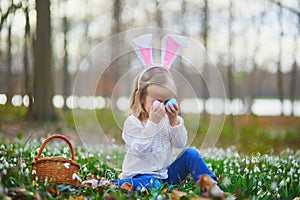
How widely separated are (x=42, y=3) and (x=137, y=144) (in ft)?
26.4

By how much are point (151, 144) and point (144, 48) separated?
0.83 m

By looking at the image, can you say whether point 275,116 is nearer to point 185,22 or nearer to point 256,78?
point 256,78

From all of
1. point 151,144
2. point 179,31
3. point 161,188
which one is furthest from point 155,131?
point 179,31

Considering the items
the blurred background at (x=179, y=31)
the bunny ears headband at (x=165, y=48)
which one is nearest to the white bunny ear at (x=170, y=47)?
the bunny ears headband at (x=165, y=48)

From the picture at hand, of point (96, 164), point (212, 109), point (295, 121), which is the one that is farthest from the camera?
point (295, 121)

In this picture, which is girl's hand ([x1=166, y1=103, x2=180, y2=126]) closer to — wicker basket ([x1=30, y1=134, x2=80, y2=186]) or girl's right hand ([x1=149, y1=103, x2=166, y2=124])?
girl's right hand ([x1=149, y1=103, x2=166, y2=124])

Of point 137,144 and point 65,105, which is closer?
point 137,144

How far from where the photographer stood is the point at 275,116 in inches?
688

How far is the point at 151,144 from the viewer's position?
3822 millimetres

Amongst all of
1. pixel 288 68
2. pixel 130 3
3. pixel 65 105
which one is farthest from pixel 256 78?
pixel 65 105

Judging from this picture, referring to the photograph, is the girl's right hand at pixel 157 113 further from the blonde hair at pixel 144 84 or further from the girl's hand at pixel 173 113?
the blonde hair at pixel 144 84

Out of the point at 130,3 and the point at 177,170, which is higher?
the point at 130,3

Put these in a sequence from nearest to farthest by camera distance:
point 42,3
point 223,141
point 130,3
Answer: point 223,141, point 42,3, point 130,3

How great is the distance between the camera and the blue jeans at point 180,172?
149 inches
